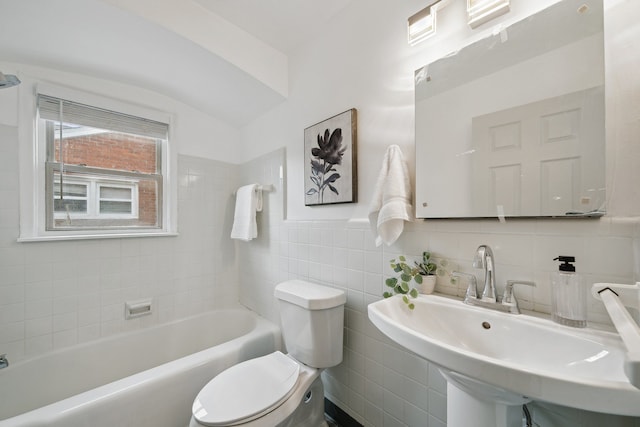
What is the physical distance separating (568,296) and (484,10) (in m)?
1.02

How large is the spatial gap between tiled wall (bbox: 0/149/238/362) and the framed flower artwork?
43.5 inches

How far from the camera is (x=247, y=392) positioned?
1110mm

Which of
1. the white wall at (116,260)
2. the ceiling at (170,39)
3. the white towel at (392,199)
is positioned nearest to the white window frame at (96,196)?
the white wall at (116,260)

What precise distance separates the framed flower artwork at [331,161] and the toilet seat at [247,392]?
92 centimetres

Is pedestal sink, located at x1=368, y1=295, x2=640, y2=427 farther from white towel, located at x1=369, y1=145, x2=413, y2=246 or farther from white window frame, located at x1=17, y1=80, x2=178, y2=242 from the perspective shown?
white window frame, located at x1=17, y1=80, x2=178, y2=242

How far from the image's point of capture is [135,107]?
6.35 feet

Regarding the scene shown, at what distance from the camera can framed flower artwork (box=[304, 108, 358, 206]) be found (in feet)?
4.59

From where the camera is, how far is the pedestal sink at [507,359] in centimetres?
45

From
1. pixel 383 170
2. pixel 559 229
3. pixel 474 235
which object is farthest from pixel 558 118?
pixel 383 170

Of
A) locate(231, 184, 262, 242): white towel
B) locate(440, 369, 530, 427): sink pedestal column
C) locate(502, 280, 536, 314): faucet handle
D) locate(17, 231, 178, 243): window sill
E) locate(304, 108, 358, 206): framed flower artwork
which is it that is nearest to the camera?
locate(440, 369, 530, 427): sink pedestal column

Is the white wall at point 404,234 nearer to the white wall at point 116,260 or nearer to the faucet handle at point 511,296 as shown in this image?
the faucet handle at point 511,296

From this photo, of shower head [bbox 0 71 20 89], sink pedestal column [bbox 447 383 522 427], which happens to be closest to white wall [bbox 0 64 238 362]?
shower head [bbox 0 71 20 89]

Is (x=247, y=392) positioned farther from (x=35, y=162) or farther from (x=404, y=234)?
(x=35, y=162)

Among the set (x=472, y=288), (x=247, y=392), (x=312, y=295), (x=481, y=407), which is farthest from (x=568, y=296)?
(x=247, y=392)
